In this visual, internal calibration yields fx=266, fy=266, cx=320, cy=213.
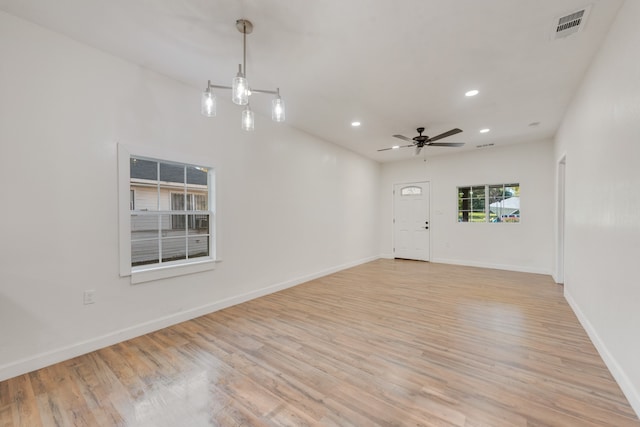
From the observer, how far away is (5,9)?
2.09m

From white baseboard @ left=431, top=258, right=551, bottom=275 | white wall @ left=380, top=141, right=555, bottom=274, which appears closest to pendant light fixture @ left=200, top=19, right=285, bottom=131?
white wall @ left=380, top=141, right=555, bottom=274

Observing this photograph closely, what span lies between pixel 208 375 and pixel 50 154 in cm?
234

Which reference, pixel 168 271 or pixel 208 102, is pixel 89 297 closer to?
pixel 168 271

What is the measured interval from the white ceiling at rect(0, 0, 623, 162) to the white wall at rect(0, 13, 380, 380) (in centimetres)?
30

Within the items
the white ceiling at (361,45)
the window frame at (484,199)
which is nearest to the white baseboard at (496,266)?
the window frame at (484,199)

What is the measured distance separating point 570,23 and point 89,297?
4.93 metres

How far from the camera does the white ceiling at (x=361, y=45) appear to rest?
6.81 feet

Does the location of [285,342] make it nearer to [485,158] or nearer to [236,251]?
Result: [236,251]

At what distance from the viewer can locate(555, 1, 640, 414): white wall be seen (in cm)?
181

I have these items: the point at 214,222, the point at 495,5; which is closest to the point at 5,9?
the point at 214,222

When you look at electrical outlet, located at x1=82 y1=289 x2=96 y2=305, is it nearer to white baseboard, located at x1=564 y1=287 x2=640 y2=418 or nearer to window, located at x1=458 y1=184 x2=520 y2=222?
white baseboard, located at x1=564 y1=287 x2=640 y2=418

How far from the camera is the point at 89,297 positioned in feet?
8.27

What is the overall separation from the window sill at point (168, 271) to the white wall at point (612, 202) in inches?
155

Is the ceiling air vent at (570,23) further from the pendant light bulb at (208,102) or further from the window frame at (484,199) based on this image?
the window frame at (484,199)
